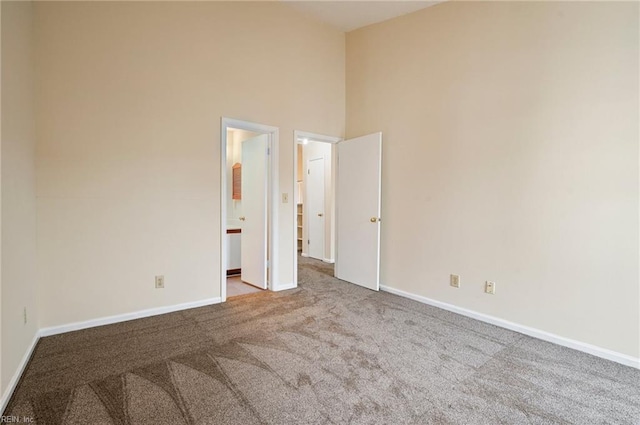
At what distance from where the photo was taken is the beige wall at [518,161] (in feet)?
7.50

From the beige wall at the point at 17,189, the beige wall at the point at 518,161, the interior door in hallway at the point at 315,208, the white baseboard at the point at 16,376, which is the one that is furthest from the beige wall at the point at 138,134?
the interior door in hallway at the point at 315,208

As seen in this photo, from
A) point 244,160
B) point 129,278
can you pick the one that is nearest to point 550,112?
point 244,160

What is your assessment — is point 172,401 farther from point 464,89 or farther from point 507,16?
point 507,16

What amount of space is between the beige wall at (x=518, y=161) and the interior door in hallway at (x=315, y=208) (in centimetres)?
224

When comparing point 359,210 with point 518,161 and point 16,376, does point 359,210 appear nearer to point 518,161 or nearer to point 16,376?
point 518,161

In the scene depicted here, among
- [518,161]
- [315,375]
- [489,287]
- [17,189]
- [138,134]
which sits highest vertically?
[138,134]

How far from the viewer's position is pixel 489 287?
118 inches

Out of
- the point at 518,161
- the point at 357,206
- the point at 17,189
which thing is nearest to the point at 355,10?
the point at 357,206

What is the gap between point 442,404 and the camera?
69.6 inches

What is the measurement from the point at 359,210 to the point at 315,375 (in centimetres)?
240

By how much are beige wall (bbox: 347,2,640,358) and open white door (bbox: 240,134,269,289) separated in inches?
61.0

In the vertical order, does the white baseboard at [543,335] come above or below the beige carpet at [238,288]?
below

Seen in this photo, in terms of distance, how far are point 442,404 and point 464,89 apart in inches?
111

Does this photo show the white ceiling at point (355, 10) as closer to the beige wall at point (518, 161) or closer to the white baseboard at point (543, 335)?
the beige wall at point (518, 161)
